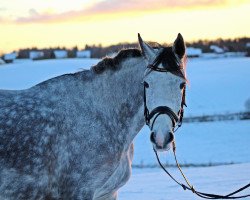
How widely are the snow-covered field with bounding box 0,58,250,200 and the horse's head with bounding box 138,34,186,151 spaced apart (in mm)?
1004

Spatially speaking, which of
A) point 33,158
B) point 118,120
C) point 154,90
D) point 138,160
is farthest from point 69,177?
point 138,160

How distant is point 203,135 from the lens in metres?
22.1

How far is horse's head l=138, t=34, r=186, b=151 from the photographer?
461 centimetres

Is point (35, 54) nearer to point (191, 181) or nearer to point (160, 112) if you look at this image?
point (191, 181)

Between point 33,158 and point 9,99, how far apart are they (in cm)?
67

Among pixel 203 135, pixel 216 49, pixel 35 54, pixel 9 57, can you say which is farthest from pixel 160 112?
pixel 9 57

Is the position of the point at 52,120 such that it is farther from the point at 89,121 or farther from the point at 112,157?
the point at 112,157

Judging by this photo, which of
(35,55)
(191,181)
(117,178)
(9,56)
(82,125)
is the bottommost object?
(9,56)

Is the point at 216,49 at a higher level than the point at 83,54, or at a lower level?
higher

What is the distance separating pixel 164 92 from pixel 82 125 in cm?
99

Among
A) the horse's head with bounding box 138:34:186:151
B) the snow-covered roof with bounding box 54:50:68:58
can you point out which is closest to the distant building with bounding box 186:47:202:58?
the snow-covered roof with bounding box 54:50:68:58

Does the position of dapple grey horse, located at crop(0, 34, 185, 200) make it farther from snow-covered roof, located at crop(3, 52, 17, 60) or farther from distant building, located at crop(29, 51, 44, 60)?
snow-covered roof, located at crop(3, 52, 17, 60)

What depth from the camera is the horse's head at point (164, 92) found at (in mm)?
4609

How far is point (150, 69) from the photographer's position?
489cm
